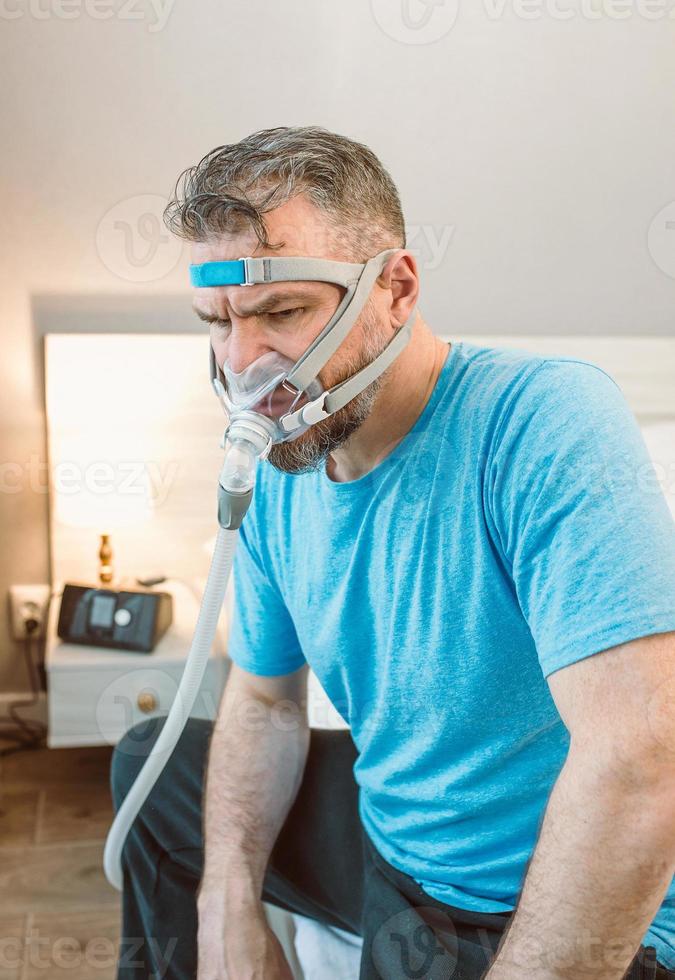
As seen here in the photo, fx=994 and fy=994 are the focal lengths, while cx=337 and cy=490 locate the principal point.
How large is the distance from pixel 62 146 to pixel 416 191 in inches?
29.7

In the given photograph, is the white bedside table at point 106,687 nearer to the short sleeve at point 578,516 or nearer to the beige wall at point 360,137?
the beige wall at point 360,137

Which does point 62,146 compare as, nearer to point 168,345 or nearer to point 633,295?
point 168,345

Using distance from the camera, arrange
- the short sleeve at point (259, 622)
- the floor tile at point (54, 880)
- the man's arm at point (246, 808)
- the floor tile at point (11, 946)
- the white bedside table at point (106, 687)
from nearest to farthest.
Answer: the man's arm at point (246, 808), the short sleeve at point (259, 622), the floor tile at point (11, 946), the floor tile at point (54, 880), the white bedside table at point (106, 687)

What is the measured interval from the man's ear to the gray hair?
0.07 ft

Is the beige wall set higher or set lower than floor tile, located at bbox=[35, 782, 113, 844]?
higher

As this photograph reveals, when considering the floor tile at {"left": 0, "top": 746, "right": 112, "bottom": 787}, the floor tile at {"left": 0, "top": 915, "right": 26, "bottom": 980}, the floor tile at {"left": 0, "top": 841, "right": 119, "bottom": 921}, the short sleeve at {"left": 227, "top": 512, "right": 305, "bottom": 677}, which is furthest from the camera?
the floor tile at {"left": 0, "top": 746, "right": 112, "bottom": 787}

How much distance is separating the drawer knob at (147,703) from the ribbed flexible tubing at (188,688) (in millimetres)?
686

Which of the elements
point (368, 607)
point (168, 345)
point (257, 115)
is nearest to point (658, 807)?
point (368, 607)

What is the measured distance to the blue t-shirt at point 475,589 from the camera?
2.80ft

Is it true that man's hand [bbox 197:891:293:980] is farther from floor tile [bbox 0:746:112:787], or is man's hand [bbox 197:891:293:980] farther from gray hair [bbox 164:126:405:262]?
floor tile [bbox 0:746:112:787]

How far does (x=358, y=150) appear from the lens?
42.1 inches

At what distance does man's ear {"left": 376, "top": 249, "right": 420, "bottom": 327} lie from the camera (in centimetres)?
107

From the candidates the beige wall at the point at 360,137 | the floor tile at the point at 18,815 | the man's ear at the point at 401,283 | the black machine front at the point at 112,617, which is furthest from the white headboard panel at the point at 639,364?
the floor tile at the point at 18,815

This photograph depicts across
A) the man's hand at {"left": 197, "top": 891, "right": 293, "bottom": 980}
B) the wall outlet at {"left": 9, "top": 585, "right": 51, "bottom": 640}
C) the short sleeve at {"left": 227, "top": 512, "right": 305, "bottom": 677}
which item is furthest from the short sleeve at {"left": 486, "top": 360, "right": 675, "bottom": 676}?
the wall outlet at {"left": 9, "top": 585, "right": 51, "bottom": 640}
